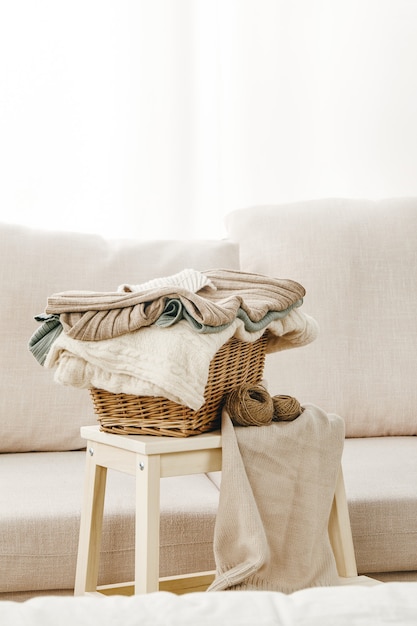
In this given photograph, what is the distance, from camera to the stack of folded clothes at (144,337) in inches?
46.3

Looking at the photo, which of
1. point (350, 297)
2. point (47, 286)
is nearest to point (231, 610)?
point (47, 286)

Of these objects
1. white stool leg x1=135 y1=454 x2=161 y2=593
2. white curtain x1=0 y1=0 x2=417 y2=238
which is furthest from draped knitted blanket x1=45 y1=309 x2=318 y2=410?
white curtain x1=0 y1=0 x2=417 y2=238

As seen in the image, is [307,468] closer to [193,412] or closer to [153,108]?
[193,412]

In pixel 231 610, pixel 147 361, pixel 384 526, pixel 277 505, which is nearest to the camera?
pixel 231 610

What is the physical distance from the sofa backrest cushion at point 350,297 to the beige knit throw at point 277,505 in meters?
0.54

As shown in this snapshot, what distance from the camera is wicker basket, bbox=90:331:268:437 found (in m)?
1.25

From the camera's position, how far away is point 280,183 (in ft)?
8.52

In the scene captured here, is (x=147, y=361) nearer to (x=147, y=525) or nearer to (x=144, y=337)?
(x=144, y=337)

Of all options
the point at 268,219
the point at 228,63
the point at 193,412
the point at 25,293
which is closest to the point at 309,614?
the point at 193,412

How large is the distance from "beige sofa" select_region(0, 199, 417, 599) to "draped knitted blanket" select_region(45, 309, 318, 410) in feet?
0.98

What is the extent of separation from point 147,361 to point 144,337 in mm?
38

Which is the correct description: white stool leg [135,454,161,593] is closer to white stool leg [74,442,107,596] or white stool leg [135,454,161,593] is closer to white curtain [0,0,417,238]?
white stool leg [74,442,107,596]

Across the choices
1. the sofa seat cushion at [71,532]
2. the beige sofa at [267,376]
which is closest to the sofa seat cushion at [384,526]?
the beige sofa at [267,376]

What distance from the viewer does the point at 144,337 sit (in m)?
1.21
